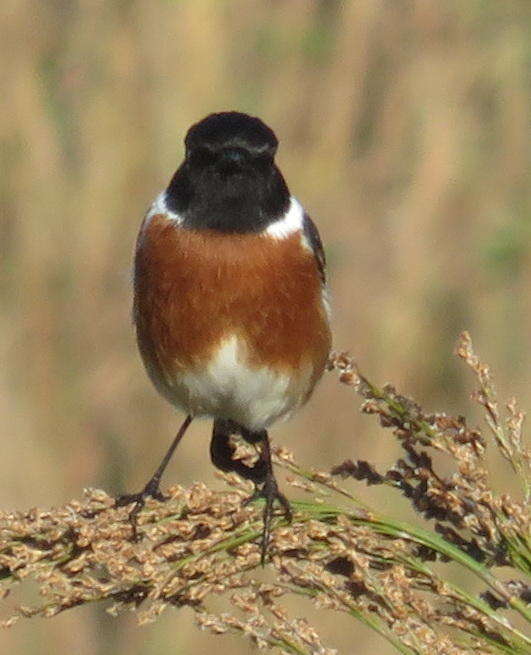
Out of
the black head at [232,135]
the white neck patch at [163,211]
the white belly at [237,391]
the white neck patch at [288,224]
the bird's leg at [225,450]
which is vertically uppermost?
the black head at [232,135]

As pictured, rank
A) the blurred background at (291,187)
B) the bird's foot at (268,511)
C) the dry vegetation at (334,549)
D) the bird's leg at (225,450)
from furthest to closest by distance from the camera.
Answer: the blurred background at (291,187) → the bird's leg at (225,450) → the bird's foot at (268,511) → the dry vegetation at (334,549)

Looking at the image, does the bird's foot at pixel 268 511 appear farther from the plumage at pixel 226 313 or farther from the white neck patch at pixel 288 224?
the white neck patch at pixel 288 224

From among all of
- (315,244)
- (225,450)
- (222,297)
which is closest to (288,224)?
(315,244)

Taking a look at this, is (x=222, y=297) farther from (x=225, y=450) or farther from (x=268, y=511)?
(x=268, y=511)

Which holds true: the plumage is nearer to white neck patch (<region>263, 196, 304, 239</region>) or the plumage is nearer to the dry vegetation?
white neck patch (<region>263, 196, 304, 239</region>)

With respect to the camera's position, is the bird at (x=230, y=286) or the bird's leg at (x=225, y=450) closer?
the bird at (x=230, y=286)

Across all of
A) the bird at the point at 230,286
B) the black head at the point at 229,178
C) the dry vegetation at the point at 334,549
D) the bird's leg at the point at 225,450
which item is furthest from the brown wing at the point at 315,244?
the dry vegetation at the point at 334,549

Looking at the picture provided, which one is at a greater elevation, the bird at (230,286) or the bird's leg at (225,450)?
the bird at (230,286)
